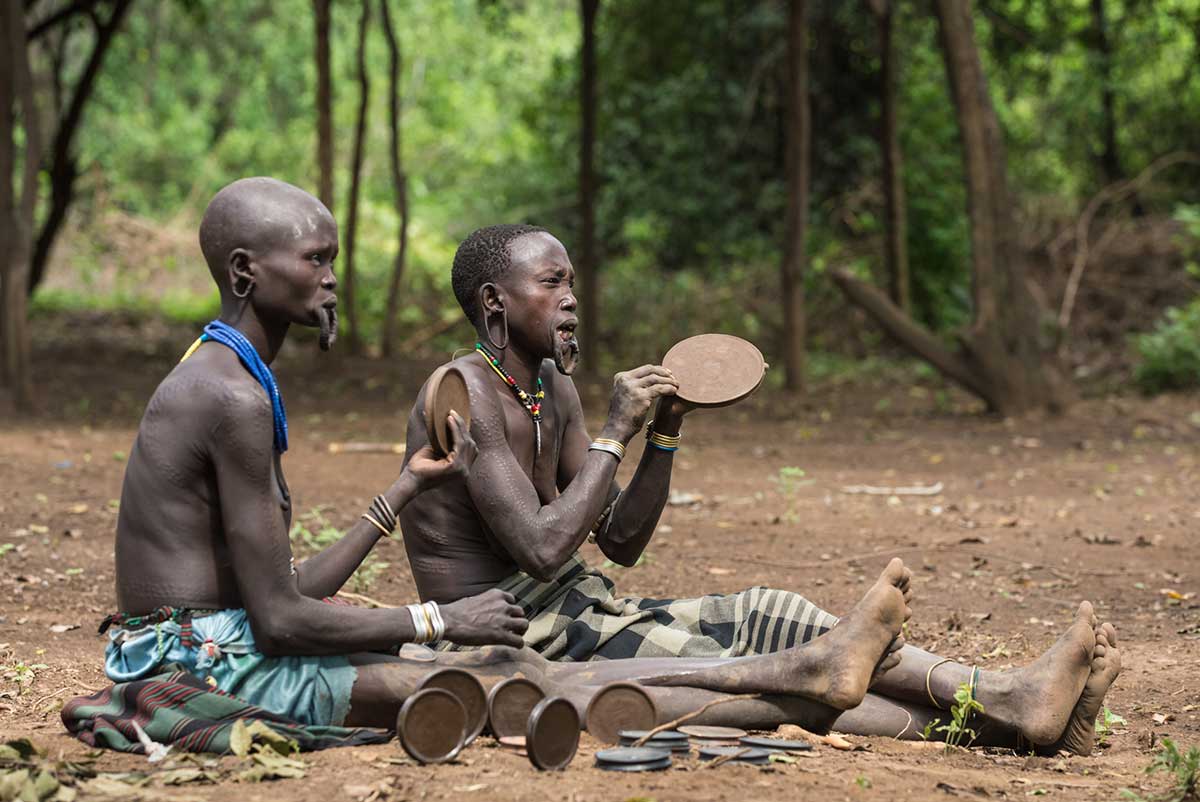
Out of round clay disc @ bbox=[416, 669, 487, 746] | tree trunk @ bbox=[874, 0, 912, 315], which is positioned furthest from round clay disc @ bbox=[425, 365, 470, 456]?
tree trunk @ bbox=[874, 0, 912, 315]

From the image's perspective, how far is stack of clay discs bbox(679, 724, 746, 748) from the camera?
126 inches

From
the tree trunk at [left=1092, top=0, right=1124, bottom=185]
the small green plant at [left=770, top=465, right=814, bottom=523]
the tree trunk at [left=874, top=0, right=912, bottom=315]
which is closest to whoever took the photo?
the small green plant at [left=770, top=465, right=814, bottom=523]

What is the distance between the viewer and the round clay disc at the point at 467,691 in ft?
10.00

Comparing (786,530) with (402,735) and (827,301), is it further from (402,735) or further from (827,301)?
(827,301)

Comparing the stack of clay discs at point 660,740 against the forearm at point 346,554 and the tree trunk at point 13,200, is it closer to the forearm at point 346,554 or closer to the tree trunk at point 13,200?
the forearm at point 346,554

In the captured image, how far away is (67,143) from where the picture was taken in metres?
15.5

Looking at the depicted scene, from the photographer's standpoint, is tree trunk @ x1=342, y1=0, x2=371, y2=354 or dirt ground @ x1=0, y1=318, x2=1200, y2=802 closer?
dirt ground @ x1=0, y1=318, x2=1200, y2=802

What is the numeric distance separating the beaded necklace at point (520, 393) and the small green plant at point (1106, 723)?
1.67 metres

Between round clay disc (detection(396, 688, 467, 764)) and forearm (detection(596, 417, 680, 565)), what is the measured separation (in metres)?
0.85

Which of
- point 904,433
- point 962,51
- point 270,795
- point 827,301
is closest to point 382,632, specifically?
point 270,795

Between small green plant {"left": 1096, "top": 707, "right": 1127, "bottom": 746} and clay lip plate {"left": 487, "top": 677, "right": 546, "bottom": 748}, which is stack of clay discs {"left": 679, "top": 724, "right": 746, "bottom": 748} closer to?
clay lip plate {"left": 487, "top": 677, "right": 546, "bottom": 748}

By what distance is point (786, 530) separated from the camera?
6.77 m

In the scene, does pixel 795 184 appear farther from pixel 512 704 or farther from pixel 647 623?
pixel 512 704

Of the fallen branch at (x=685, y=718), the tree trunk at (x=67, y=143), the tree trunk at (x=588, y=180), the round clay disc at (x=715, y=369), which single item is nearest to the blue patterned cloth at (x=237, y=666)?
the fallen branch at (x=685, y=718)
